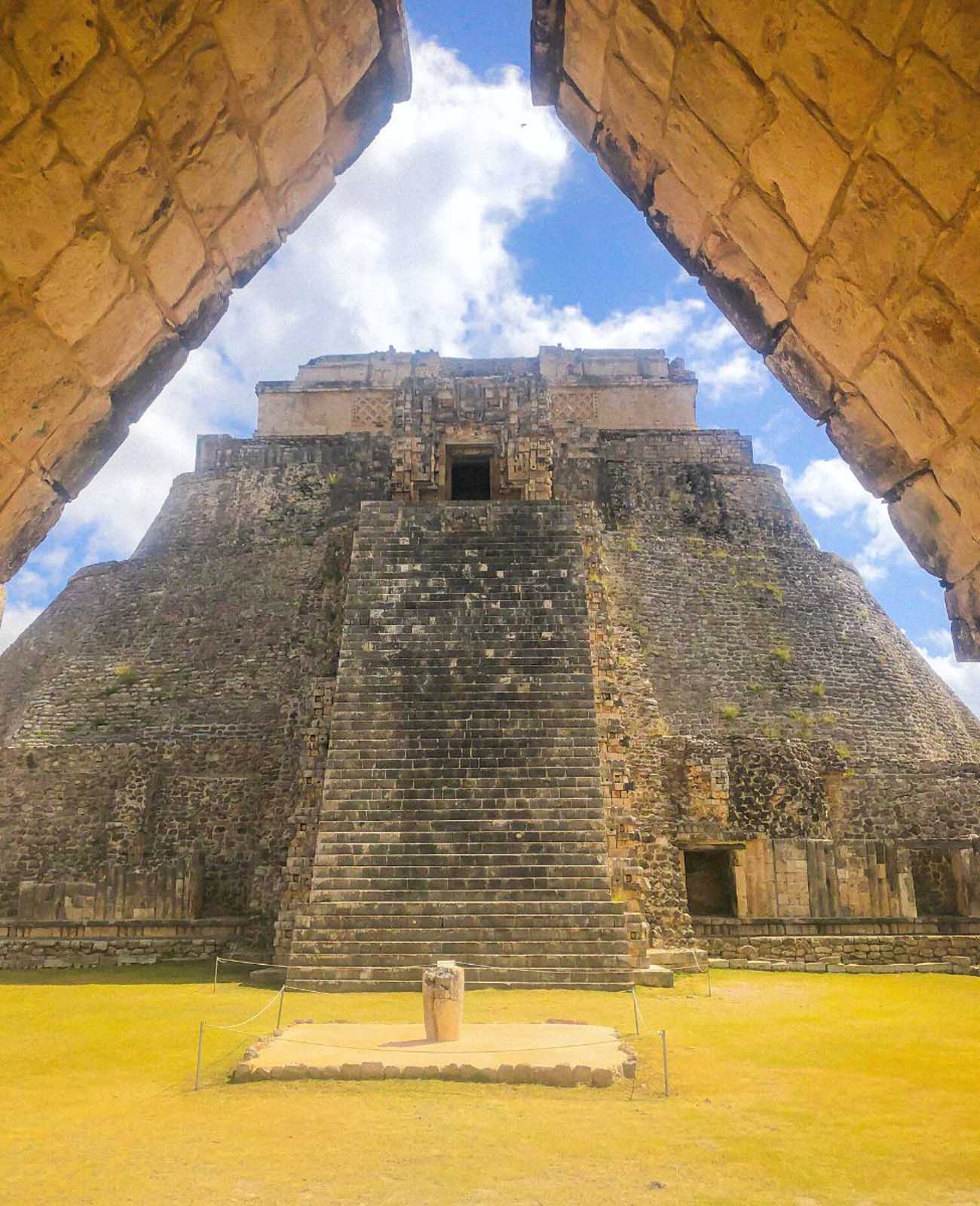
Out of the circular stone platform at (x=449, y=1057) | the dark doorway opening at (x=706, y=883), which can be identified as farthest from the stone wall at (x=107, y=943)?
the dark doorway opening at (x=706, y=883)

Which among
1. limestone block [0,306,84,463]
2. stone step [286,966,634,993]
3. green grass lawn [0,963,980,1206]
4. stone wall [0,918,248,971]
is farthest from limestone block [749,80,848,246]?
stone wall [0,918,248,971]

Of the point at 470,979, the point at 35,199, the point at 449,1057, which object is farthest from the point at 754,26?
the point at 470,979

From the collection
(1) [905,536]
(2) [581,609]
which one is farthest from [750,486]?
→ (1) [905,536]

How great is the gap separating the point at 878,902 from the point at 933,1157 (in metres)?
7.95

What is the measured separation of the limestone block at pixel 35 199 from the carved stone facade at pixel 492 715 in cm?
771

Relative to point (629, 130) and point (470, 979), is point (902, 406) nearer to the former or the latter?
point (629, 130)

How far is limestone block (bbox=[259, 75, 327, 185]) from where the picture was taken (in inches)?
89.3

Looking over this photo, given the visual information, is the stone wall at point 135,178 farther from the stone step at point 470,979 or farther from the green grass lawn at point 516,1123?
the stone step at point 470,979

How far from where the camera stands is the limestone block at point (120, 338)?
2.12 metres

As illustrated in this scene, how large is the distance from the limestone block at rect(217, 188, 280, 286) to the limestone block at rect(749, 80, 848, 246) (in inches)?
48.5

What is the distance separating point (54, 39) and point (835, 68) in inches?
58.4

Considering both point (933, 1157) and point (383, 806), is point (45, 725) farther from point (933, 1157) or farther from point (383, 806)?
point (933, 1157)

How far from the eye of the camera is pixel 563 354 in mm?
25453

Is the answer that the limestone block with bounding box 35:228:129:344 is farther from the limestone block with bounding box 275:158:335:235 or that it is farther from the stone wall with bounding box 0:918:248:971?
the stone wall with bounding box 0:918:248:971
